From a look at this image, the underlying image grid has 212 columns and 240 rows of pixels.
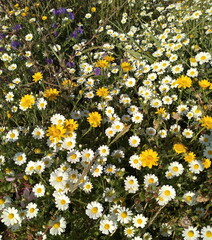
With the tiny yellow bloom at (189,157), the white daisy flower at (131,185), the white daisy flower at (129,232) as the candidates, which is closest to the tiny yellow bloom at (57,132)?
the white daisy flower at (131,185)

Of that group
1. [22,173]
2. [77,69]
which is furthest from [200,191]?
[77,69]

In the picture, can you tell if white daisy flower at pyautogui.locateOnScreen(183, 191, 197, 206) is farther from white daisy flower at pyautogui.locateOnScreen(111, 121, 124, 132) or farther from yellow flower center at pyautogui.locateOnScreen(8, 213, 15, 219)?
yellow flower center at pyautogui.locateOnScreen(8, 213, 15, 219)

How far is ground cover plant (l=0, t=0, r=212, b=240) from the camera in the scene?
6.18 ft

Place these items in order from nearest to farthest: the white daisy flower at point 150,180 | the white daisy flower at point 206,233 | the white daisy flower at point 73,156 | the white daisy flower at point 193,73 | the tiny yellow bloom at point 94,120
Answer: the white daisy flower at point 206,233 < the white daisy flower at point 150,180 < the white daisy flower at point 73,156 < the tiny yellow bloom at point 94,120 < the white daisy flower at point 193,73

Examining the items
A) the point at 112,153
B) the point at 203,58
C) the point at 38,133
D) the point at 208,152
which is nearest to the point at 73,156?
the point at 112,153

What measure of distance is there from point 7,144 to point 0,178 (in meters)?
0.30

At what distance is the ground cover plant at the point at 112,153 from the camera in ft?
6.18

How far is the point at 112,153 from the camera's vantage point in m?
2.22

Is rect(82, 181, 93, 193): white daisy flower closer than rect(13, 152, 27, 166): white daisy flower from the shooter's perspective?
Yes

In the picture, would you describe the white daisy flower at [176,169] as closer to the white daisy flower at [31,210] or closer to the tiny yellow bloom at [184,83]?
the tiny yellow bloom at [184,83]

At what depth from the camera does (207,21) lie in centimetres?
367

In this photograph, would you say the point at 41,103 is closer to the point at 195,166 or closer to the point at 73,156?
the point at 73,156

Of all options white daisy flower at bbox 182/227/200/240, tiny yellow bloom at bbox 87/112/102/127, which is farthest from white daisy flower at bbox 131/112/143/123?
white daisy flower at bbox 182/227/200/240

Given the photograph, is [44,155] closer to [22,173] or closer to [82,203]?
[22,173]
